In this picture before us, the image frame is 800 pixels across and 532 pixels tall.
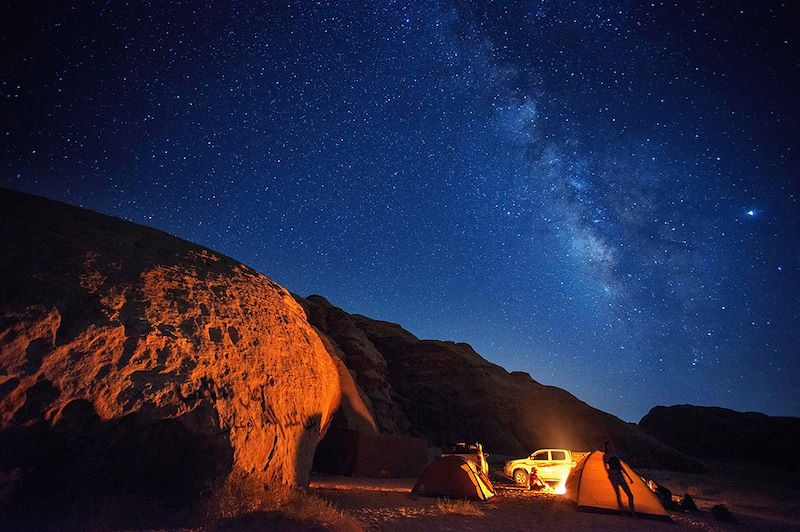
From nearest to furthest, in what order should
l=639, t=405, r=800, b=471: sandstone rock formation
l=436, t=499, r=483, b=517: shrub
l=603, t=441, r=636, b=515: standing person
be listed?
1. l=436, t=499, r=483, b=517: shrub
2. l=603, t=441, r=636, b=515: standing person
3. l=639, t=405, r=800, b=471: sandstone rock formation

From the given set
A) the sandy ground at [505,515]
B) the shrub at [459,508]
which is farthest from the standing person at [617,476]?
the shrub at [459,508]

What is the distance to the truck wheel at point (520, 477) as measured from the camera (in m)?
17.8

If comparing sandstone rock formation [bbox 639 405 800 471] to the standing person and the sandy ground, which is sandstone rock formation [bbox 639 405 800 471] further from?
the standing person

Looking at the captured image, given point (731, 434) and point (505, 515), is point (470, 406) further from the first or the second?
point (731, 434)

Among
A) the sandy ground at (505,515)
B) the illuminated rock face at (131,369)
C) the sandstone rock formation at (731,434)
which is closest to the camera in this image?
the illuminated rock face at (131,369)

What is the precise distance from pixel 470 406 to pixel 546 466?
18081 mm

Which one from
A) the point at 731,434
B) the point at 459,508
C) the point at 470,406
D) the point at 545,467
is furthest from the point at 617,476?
the point at 731,434

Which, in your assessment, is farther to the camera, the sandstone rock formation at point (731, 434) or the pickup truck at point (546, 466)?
the sandstone rock formation at point (731, 434)

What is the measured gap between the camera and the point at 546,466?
1738 centimetres

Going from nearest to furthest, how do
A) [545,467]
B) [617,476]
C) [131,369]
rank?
[131,369]
[617,476]
[545,467]

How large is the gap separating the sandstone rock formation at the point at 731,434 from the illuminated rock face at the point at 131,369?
53576 mm

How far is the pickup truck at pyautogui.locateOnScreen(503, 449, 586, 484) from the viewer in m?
17.1

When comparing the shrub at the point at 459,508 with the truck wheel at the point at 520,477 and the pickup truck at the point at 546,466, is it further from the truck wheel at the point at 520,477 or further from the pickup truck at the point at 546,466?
the truck wheel at the point at 520,477

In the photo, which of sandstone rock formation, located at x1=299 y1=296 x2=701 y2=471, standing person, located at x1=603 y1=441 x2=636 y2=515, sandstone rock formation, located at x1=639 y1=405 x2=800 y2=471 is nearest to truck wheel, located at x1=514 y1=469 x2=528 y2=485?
standing person, located at x1=603 y1=441 x2=636 y2=515
